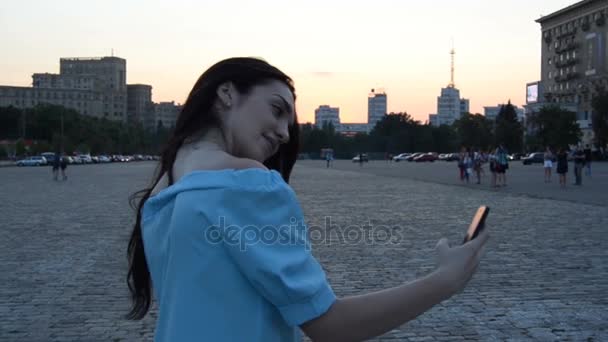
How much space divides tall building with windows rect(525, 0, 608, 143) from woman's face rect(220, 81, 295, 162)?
334 feet

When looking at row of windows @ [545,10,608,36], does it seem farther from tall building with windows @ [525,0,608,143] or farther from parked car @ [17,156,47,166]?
parked car @ [17,156,47,166]

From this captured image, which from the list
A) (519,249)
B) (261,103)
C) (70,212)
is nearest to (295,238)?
(261,103)

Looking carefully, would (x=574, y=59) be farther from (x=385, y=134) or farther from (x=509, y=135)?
(x=385, y=134)

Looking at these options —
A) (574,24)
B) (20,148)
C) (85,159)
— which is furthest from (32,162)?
(574,24)

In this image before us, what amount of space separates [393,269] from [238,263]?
7.14 meters

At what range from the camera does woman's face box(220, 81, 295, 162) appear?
1.59 metres

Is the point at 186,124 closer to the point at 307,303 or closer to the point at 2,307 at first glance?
the point at 307,303

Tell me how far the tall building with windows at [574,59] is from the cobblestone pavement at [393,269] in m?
90.0

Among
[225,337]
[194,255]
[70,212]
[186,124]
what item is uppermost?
[186,124]

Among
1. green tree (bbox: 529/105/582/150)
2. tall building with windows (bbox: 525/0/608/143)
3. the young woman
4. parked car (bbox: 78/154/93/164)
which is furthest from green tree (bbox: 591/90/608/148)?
the young woman

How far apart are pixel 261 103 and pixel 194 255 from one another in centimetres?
42

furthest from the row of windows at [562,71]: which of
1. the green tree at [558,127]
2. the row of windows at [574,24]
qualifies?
the green tree at [558,127]

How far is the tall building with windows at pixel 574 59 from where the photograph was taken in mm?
100250

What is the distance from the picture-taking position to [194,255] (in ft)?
4.46
